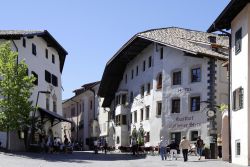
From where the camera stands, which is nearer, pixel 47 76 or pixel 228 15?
pixel 228 15

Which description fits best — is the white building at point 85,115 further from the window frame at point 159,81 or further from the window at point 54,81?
the window frame at point 159,81

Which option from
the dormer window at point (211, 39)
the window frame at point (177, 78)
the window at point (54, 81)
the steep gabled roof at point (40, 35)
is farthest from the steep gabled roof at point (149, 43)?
the window at point (54, 81)

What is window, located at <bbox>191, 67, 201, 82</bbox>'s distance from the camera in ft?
148

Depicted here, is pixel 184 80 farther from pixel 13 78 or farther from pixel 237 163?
pixel 237 163

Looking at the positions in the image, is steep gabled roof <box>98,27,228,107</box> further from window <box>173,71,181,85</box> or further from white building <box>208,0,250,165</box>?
white building <box>208,0,250,165</box>

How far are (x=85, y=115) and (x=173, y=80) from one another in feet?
107

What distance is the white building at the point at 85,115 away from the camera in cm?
7425

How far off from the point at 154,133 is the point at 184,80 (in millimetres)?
5806

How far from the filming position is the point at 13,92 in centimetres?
3703

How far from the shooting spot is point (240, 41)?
25.6m

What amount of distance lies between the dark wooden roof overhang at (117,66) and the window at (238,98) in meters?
23.6

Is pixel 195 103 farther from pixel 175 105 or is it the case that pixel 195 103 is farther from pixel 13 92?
pixel 13 92

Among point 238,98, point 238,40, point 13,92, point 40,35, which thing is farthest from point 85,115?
point 238,40

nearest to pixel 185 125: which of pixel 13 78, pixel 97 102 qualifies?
pixel 13 78
